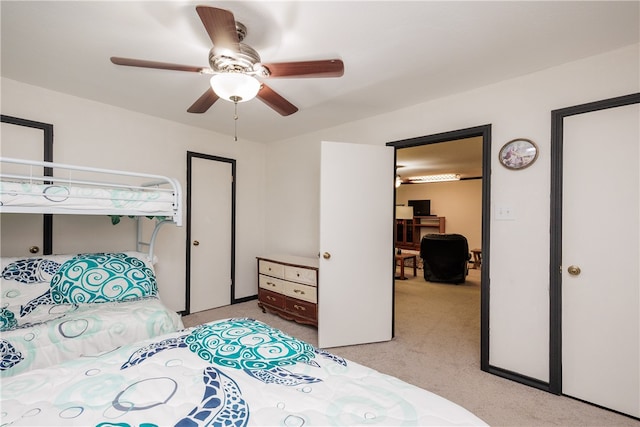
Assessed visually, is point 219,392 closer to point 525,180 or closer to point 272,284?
point 525,180

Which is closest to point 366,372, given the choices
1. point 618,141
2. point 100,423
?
point 100,423

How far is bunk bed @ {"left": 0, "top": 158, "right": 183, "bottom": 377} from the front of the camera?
1666 mm

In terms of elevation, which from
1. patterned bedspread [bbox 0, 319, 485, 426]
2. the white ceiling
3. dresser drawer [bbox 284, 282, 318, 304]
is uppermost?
the white ceiling

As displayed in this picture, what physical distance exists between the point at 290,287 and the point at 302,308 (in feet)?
0.93

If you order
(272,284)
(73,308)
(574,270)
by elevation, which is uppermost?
(574,270)

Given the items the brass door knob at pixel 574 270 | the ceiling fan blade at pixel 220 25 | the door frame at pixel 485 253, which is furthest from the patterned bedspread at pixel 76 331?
the brass door knob at pixel 574 270

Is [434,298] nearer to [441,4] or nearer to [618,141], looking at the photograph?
[618,141]

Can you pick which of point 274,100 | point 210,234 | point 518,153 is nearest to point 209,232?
point 210,234

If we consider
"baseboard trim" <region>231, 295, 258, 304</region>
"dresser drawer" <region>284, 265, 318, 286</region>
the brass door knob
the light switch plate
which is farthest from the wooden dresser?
the brass door knob

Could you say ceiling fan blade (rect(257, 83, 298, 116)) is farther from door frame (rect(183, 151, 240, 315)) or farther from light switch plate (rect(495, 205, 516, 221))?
door frame (rect(183, 151, 240, 315))

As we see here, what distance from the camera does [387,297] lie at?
2.99 metres

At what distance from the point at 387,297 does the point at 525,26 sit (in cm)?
238

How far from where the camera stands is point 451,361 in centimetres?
253

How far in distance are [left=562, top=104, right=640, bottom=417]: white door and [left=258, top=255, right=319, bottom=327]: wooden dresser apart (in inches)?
83.6
